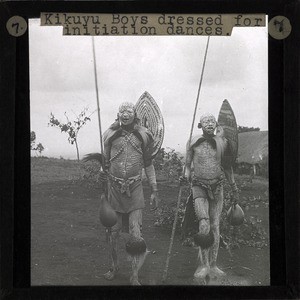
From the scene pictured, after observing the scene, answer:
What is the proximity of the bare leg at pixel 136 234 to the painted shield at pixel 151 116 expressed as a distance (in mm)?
286

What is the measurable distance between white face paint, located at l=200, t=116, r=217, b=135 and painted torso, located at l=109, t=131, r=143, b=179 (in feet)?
0.95

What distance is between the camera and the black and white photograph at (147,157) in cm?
222

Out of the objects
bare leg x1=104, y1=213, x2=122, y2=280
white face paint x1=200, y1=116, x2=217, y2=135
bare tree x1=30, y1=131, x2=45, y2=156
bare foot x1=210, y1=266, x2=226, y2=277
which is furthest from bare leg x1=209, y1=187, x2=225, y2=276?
bare tree x1=30, y1=131, x2=45, y2=156

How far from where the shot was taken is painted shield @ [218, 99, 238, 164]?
2234mm

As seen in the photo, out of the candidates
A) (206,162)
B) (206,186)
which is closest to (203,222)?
(206,186)

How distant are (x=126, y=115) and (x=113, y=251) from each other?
1.94ft

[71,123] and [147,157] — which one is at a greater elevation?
[71,123]

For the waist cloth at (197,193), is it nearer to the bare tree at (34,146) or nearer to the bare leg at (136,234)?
the bare leg at (136,234)

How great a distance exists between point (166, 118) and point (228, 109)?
0.88 feet

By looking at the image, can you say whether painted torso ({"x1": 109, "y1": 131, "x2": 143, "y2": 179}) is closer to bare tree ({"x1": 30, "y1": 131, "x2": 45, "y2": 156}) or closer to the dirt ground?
the dirt ground

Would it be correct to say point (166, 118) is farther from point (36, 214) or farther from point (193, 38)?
point (36, 214)

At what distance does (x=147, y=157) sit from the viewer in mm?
2281

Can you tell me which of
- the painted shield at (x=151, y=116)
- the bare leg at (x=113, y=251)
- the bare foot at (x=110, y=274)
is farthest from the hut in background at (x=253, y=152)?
the bare foot at (x=110, y=274)

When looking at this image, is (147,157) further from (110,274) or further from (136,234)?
(110,274)
